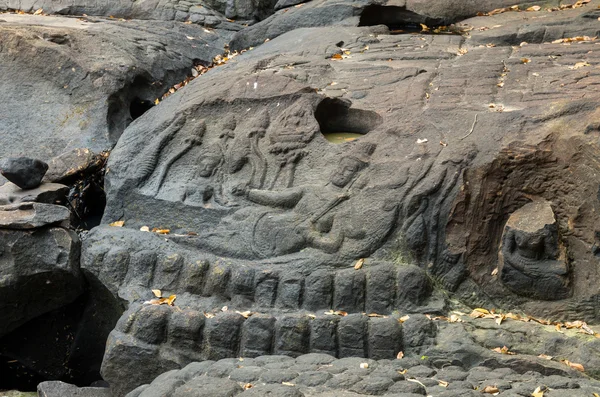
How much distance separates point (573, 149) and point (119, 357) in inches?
122

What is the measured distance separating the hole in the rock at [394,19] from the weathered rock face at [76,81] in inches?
78.7

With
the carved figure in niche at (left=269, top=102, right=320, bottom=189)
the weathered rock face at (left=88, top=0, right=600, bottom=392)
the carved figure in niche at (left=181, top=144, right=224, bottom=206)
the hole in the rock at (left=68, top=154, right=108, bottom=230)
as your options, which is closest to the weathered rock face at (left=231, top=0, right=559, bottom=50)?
the weathered rock face at (left=88, top=0, right=600, bottom=392)

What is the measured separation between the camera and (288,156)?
5.59 meters

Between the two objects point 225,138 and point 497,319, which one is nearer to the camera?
point 497,319

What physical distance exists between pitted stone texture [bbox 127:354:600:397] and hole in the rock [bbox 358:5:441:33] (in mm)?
4979

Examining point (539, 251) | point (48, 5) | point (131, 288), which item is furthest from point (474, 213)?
point (48, 5)

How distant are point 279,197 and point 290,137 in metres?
0.56

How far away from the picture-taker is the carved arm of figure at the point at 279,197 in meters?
5.29

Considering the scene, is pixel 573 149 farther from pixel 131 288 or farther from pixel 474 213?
pixel 131 288

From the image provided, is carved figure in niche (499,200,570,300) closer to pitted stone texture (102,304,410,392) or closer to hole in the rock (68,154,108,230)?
pitted stone texture (102,304,410,392)

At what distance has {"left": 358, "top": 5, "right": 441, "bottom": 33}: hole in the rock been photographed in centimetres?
816

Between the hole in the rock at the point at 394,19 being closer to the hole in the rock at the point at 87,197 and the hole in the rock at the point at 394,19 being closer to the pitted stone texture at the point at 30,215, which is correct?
the hole in the rock at the point at 87,197

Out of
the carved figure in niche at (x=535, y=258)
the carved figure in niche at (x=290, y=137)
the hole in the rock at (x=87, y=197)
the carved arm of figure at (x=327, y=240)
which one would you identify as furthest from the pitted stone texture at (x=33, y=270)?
the carved figure in niche at (x=535, y=258)

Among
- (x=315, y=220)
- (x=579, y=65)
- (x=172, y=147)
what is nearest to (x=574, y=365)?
(x=315, y=220)
